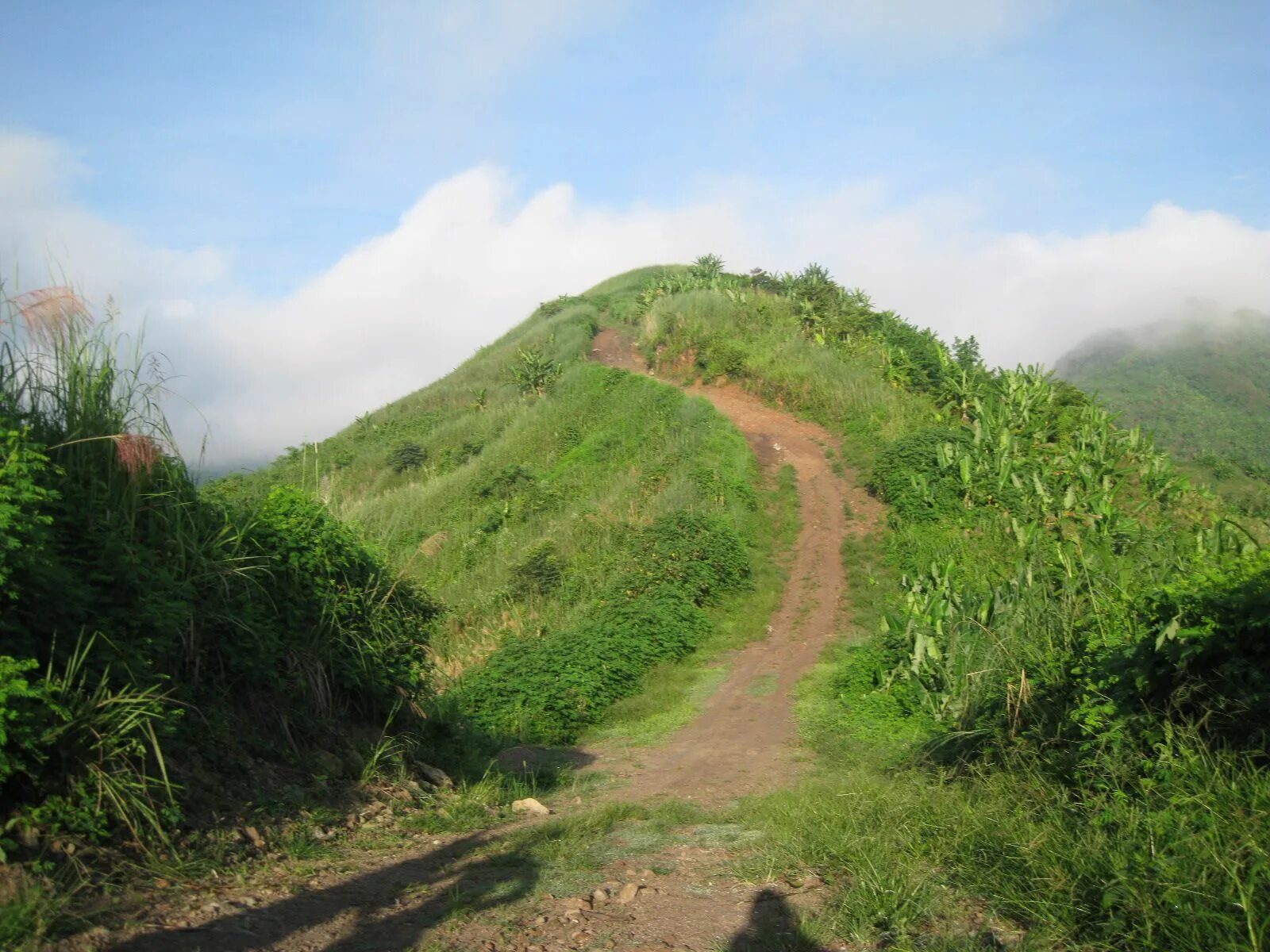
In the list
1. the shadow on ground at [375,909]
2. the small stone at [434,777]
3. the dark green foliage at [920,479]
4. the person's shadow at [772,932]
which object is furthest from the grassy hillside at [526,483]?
the person's shadow at [772,932]

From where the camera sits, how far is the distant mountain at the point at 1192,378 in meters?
33.9

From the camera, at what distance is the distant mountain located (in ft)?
111

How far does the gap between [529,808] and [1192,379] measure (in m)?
43.1

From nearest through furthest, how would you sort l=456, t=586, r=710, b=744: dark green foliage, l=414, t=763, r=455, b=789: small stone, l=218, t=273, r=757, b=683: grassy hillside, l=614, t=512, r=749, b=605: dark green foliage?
l=414, t=763, r=455, b=789: small stone → l=456, t=586, r=710, b=744: dark green foliage → l=614, t=512, r=749, b=605: dark green foliage → l=218, t=273, r=757, b=683: grassy hillside

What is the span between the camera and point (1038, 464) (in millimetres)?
16359

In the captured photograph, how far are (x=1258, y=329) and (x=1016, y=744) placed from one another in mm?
50124

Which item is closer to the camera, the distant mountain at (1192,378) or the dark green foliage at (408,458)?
the dark green foliage at (408,458)

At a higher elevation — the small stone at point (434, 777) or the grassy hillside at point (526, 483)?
the grassy hillside at point (526, 483)

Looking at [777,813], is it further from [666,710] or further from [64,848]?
[666,710]

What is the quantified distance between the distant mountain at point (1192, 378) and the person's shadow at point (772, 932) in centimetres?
3019

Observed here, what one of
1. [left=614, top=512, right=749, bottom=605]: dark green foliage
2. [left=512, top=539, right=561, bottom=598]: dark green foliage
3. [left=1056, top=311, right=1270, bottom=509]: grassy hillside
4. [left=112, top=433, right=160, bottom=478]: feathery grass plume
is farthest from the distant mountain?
[left=112, top=433, right=160, bottom=478]: feathery grass plume

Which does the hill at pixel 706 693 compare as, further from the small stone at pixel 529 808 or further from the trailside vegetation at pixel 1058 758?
the small stone at pixel 529 808

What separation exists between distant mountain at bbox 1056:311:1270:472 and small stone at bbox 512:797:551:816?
29117 mm

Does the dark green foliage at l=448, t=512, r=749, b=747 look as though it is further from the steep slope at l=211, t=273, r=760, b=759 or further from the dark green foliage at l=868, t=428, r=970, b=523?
the dark green foliage at l=868, t=428, r=970, b=523
